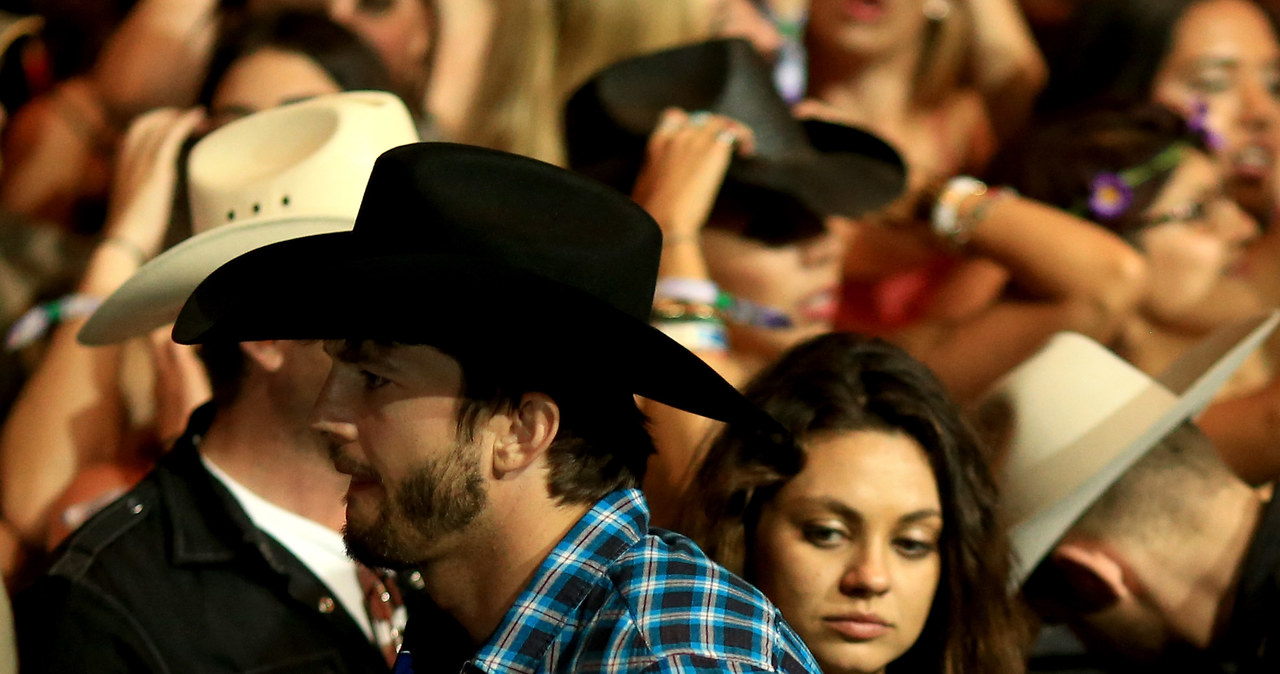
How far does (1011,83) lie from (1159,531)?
198 cm

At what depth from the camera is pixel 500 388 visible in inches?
58.9

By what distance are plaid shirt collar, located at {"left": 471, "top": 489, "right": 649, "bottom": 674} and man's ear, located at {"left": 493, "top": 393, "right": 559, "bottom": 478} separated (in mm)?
96

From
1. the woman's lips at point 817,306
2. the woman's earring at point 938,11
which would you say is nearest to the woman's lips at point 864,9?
the woman's earring at point 938,11

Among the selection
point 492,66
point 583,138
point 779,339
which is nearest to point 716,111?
point 583,138

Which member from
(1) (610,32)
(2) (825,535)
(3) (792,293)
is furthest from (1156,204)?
(2) (825,535)

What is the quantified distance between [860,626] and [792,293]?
3.74 ft

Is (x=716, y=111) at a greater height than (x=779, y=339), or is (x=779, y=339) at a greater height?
(x=716, y=111)

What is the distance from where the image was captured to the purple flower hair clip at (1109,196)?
3.38 metres

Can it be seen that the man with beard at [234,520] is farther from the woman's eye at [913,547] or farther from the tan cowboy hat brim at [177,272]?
the woman's eye at [913,547]

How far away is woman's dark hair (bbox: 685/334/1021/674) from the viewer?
2.05 metres

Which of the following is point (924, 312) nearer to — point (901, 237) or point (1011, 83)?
point (901, 237)

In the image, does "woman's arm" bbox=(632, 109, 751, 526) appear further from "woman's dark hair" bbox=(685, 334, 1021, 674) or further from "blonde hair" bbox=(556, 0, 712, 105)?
"blonde hair" bbox=(556, 0, 712, 105)

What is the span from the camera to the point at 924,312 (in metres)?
3.66

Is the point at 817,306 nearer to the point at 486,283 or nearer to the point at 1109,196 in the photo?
the point at 1109,196
